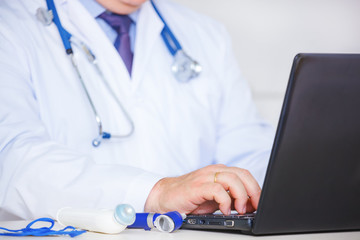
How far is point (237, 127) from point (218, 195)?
0.77 metres

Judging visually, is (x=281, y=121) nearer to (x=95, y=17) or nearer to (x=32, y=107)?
(x=32, y=107)

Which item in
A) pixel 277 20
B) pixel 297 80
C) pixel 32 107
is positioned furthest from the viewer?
pixel 277 20

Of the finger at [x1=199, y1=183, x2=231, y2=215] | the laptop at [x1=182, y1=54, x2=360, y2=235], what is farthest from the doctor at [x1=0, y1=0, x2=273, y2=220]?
the laptop at [x1=182, y1=54, x2=360, y2=235]

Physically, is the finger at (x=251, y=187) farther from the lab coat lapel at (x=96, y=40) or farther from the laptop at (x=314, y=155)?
the lab coat lapel at (x=96, y=40)

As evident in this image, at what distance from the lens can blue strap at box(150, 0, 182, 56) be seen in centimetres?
137

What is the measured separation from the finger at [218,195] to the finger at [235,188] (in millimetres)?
21

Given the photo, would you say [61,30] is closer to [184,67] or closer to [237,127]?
[184,67]

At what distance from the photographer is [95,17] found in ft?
4.29

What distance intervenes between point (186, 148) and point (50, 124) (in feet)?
1.32

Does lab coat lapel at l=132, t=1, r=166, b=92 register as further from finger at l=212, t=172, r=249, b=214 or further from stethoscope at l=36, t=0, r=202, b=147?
finger at l=212, t=172, r=249, b=214

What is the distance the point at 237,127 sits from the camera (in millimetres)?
1459

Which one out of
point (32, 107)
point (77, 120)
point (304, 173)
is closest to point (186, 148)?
point (77, 120)

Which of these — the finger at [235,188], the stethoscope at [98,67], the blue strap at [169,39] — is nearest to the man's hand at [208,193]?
the finger at [235,188]

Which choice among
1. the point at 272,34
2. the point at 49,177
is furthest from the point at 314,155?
the point at 272,34
